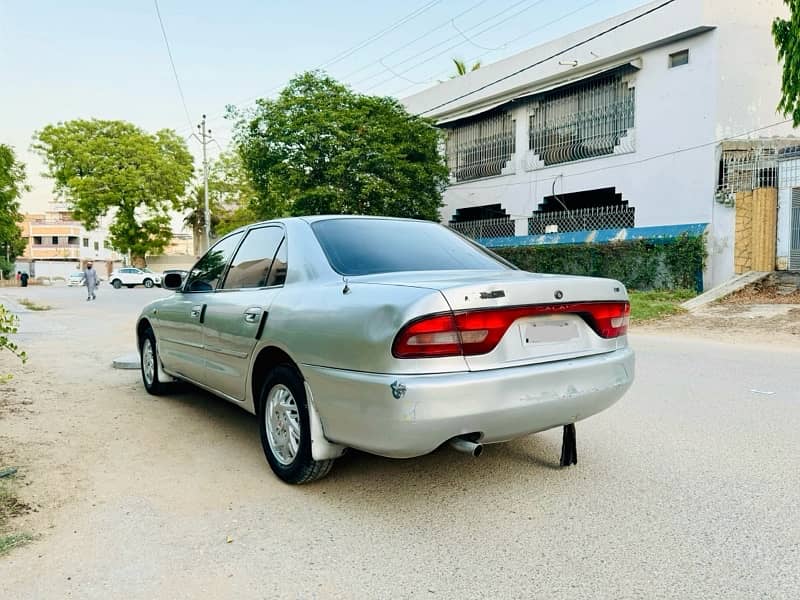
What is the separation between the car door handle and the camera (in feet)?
12.5

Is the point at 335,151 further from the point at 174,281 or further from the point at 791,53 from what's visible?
the point at 174,281

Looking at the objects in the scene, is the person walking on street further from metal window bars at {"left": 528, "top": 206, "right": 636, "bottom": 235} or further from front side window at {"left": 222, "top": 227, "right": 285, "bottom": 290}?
front side window at {"left": 222, "top": 227, "right": 285, "bottom": 290}

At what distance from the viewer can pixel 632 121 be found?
2020 centimetres

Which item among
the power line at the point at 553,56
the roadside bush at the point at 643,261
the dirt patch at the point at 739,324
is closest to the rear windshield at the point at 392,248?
the dirt patch at the point at 739,324

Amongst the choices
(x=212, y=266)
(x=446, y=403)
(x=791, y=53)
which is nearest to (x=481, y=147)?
(x=791, y=53)

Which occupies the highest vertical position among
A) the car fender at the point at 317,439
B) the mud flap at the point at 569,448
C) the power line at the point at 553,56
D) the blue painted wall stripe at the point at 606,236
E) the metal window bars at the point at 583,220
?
the power line at the point at 553,56

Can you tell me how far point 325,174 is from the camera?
75.6 feet

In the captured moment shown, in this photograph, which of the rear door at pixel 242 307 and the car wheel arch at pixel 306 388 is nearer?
the car wheel arch at pixel 306 388

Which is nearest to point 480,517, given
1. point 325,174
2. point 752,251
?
point 752,251

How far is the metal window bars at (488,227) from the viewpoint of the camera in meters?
24.9

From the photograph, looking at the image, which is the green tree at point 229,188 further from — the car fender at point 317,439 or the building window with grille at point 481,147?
the car fender at point 317,439

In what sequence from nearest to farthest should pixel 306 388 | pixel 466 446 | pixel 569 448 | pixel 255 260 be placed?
pixel 466 446 → pixel 306 388 → pixel 569 448 → pixel 255 260

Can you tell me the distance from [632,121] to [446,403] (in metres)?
19.9

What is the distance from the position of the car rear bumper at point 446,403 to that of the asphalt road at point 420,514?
445 millimetres
